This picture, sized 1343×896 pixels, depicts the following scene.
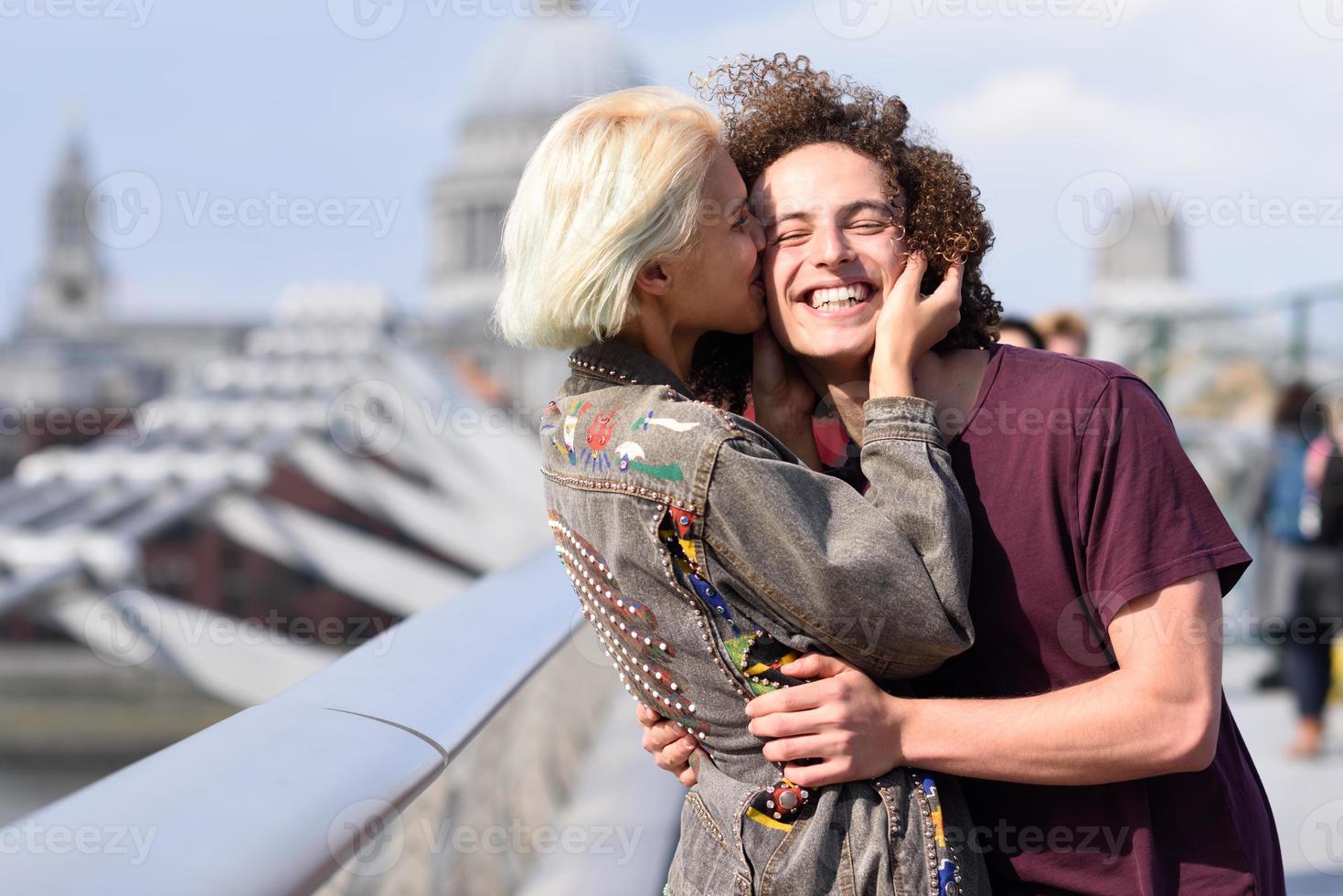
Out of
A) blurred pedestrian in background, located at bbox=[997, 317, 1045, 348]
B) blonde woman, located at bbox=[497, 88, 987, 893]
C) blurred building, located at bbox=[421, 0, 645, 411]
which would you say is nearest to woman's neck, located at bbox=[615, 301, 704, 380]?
blonde woman, located at bbox=[497, 88, 987, 893]

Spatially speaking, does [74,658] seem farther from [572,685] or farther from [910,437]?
[910,437]

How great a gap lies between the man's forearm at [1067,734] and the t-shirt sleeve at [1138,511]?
0.09 metres

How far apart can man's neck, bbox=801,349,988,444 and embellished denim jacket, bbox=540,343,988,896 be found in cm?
12

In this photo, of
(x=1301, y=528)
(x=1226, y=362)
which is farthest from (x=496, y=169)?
(x=1301, y=528)

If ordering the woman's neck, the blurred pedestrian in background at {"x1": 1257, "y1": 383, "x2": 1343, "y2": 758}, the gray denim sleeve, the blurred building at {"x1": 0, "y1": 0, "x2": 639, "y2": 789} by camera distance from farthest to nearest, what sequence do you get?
the blurred building at {"x1": 0, "y1": 0, "x2": 639, "y2": 789} → the blurred pedestrian in background at {"x1": 1257, "y1": 383, "x2": 1343, "y2": 758} → the woman's neck → the gray denim sleeve

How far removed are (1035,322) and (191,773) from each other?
442 cm

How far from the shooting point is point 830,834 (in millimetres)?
1459

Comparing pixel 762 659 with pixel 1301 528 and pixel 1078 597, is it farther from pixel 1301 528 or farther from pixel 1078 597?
pixel 1301 528

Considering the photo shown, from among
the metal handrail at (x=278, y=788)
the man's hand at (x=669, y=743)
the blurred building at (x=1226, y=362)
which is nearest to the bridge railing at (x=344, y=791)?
the metal handrail at (x=278, y=788)

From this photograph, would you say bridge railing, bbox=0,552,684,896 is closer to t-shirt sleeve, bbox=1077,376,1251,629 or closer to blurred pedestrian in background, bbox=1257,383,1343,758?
t-shirt sleeve, bbox=1077,376,1251,629

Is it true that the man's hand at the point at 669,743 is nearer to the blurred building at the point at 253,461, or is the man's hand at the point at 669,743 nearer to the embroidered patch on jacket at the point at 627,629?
the embroidered patch on jacket at the point at 627,629

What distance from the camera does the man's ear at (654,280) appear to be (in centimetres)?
157

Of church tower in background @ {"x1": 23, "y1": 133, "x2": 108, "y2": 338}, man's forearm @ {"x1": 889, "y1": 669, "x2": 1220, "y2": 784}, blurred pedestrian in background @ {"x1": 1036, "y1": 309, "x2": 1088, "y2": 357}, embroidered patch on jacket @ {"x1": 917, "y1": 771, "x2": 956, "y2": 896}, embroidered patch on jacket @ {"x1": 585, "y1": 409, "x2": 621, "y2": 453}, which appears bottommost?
church tower in background @ {"x1": 23, "y1": 133, "x2": 108, "y2": 338}

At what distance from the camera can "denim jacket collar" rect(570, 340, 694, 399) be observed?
156cm
